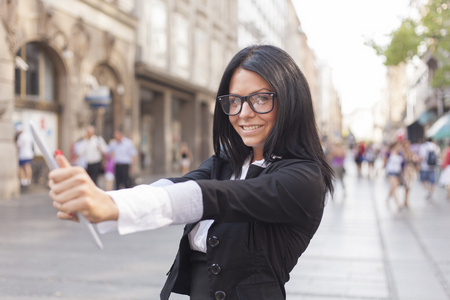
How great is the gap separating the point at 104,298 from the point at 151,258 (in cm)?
189

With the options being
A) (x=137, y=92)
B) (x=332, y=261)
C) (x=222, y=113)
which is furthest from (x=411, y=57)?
(x=222, y=113)

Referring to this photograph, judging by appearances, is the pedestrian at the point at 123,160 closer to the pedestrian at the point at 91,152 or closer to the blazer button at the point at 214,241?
the pedestrian at the point at 91,152

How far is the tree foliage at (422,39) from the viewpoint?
18.6 m

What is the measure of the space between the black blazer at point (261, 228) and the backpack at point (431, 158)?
59.1 feet

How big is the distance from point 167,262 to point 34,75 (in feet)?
39.4

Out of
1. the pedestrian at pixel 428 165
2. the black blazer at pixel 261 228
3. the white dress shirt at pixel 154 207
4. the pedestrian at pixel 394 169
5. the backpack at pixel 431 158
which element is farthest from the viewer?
the backpack at pixel 431 158

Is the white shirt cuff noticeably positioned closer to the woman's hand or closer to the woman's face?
the woman's hand

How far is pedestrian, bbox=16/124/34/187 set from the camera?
51.8ft

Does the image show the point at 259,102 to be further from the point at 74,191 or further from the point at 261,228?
the point at 74,191

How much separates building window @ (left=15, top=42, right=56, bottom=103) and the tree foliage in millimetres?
11484

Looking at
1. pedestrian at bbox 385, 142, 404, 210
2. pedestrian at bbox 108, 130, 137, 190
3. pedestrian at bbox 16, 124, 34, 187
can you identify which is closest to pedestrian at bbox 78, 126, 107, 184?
pedestrian at bbox 108, 130, 137, 190

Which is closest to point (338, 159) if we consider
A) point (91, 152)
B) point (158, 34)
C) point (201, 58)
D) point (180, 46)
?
point (91, 152)

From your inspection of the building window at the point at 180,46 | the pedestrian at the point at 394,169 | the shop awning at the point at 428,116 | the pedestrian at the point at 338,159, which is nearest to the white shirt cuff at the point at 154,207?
the pedestrian at the point at 394,169

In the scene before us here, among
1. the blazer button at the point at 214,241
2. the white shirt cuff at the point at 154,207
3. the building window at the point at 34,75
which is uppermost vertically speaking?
the building window at the point at 34,75
